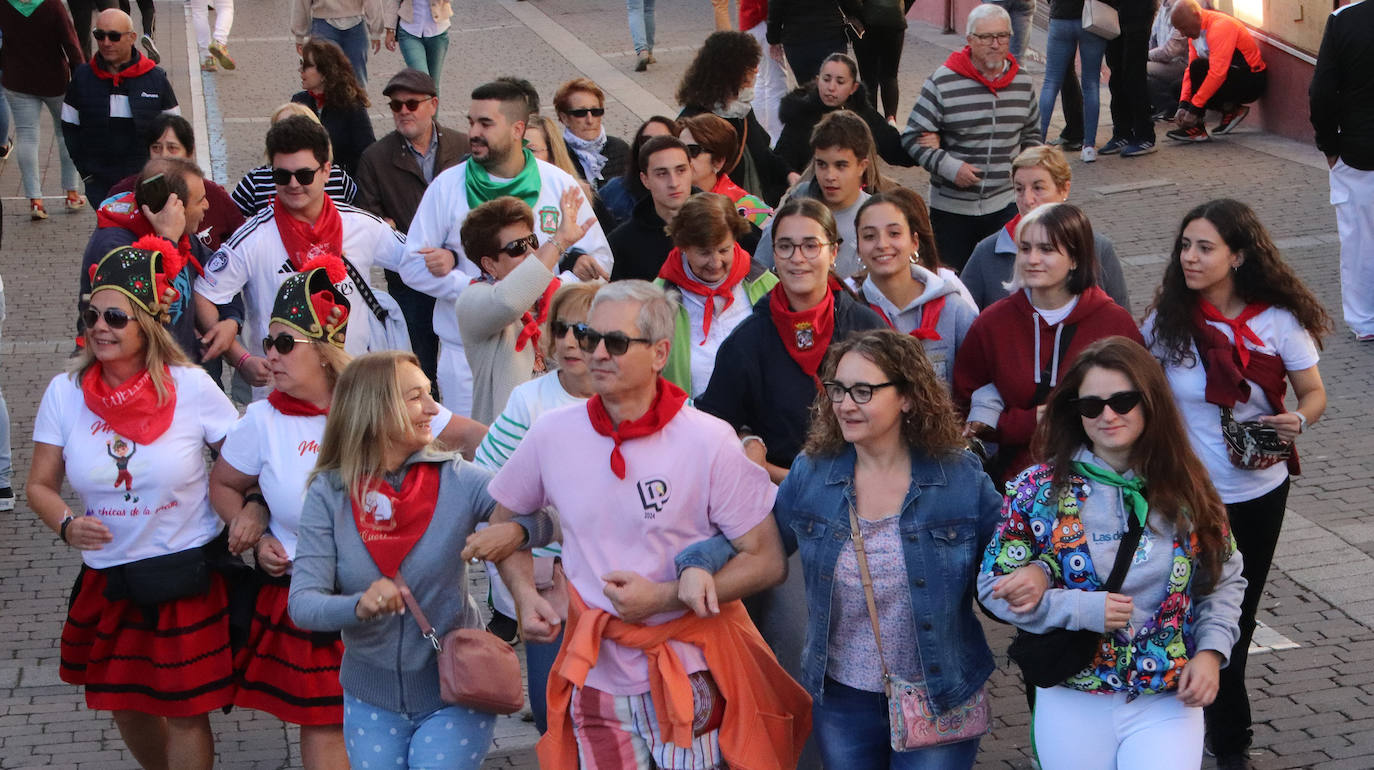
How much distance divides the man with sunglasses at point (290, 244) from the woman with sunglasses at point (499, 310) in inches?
29.8

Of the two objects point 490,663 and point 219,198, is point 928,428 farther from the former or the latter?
point 219,198

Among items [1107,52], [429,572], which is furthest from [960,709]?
[1107,52]

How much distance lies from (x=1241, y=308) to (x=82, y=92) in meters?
8.55

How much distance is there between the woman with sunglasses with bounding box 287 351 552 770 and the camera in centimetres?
468

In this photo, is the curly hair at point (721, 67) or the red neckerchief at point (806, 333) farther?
the curly hair at point (721, 67)

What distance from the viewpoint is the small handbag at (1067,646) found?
4262 millimetres

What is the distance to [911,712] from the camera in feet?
14.5

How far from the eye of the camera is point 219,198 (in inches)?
318

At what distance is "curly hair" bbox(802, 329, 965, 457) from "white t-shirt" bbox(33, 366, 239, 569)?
2238 mm

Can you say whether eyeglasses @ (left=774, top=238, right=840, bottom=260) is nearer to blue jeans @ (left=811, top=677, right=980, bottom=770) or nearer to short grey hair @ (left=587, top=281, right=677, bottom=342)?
short grey hair @ (left=587, top=281, right=677, bottom=342)

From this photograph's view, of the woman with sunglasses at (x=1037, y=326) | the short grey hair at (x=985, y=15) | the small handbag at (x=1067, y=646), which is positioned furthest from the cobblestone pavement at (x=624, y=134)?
the short grey hair at (x=985, y=15)

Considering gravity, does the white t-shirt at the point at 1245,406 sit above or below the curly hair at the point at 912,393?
below

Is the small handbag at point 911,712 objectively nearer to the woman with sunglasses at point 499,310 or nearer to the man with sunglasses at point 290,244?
the woman with sunglasses at point 499,310

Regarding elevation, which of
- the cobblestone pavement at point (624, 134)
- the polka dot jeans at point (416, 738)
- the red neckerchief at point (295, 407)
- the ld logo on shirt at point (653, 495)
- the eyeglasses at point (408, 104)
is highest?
the ld logo on shirt at point (653, 495)
